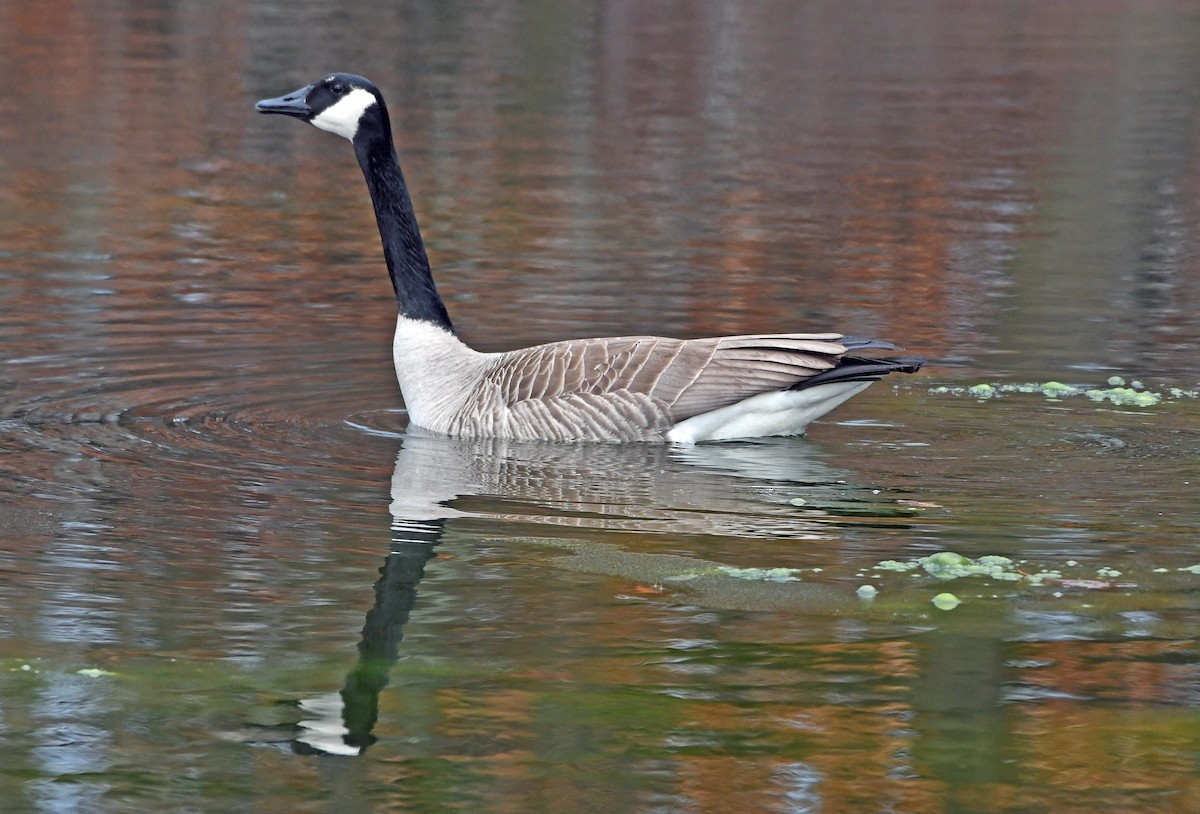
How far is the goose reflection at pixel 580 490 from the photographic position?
8.93m

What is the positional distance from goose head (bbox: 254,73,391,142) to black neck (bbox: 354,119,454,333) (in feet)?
0.13

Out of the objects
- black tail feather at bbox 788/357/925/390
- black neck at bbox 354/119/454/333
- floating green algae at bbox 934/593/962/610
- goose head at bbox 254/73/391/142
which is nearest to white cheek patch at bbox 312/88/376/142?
goose head at bbox 254/73/391/142

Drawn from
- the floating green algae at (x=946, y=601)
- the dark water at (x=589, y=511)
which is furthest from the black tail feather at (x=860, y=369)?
the floating green algae at (x=946, y=601)

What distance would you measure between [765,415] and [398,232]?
2716 millimetres

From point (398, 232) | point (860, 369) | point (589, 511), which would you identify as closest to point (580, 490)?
point (589, 511)

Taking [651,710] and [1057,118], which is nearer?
[651,710]

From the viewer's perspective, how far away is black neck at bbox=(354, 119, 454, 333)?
1200 centimetres

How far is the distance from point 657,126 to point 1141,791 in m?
23.5

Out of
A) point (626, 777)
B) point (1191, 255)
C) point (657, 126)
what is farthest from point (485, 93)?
point (626, 777)

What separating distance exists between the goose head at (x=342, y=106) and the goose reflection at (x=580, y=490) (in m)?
2.00

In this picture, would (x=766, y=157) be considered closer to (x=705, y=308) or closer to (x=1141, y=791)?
(x=705, y=308)

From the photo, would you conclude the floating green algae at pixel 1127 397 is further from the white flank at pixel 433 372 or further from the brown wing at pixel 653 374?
the white flank at pixel 433 372

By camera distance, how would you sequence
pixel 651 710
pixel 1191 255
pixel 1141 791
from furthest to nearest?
1. pixel 1191 255
2. pixel 651 710
3. pixel 1141 791

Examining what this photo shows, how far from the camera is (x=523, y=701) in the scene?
671 centimetres
